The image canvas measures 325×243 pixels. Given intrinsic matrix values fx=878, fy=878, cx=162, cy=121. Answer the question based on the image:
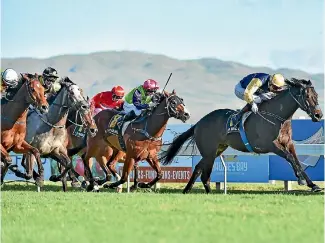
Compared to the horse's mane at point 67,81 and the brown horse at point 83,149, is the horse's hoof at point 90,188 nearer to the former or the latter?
the brown horse at point 83,149

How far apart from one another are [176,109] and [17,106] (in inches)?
107

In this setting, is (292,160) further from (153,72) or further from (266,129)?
(153,72)

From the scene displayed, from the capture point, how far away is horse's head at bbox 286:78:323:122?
13.2 metres

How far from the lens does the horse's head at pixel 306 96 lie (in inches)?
519

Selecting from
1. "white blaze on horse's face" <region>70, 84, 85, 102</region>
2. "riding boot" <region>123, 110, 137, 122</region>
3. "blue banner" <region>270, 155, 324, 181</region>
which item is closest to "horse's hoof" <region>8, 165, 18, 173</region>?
"white blaze on horse's face" <region>70, 84, 85, 102</region>

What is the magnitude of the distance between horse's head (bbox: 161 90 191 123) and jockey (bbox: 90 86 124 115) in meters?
2.76

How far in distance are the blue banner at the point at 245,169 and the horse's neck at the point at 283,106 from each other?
11.6 ft

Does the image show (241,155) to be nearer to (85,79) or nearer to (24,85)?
(24,85)

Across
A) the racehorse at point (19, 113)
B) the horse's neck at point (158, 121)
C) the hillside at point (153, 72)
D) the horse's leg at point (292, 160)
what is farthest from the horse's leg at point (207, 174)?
the hillside at point (153, 72)

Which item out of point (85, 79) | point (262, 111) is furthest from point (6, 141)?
point (85, 79)

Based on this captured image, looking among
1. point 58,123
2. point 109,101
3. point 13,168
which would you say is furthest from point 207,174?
point 109,101

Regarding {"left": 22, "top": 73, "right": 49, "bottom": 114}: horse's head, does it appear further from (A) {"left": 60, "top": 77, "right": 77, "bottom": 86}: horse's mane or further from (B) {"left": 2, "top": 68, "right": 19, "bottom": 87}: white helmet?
(A) {"left": 60, "top": 77, "right": 77, "bottom": 86}: horse's mane

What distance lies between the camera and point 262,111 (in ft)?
45.2

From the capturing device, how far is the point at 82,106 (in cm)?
1512
